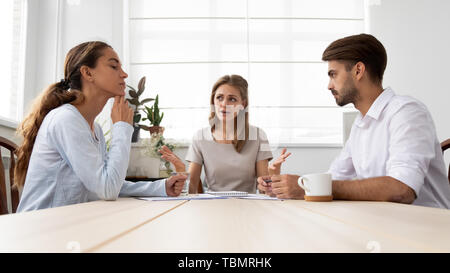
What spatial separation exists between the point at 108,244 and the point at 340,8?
13.0ft

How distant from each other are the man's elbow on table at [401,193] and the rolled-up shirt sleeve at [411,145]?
1cm

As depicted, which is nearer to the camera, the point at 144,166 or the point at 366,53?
the point at 366,53

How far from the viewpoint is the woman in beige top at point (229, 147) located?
2238 millimetres

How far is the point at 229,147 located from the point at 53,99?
3.81 feet

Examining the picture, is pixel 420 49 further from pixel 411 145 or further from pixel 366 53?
pixel 411 145

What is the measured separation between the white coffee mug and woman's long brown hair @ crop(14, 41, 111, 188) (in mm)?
880

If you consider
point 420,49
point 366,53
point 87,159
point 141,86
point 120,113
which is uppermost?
point 420,49

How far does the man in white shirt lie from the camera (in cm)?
112

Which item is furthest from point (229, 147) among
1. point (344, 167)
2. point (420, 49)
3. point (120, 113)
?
point (420, 49)

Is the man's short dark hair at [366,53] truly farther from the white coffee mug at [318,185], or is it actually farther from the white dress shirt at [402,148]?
the white coffee mug at [318,185]

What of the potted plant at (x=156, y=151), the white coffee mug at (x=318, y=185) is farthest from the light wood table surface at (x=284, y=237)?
the potted plant at (x=156, y=151)

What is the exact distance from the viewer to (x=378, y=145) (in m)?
1.45

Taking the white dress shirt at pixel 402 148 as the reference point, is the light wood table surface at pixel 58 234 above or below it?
below
